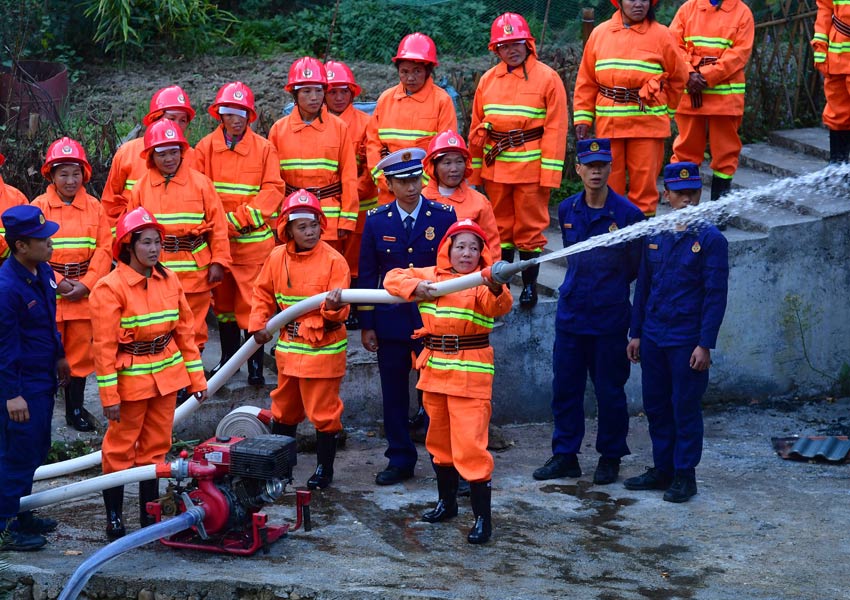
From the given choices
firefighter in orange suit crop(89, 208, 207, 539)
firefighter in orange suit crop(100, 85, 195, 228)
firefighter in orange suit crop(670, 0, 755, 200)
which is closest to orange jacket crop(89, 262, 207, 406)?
firefighter in orange suit crop(89, 208, 207, 539)

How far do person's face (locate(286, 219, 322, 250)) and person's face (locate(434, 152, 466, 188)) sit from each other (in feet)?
3.28

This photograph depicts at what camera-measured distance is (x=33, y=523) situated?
7.89 metres

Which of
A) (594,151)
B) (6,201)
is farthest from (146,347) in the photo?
(594,151)

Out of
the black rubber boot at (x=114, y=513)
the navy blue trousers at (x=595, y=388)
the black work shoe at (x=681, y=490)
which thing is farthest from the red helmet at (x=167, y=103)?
the black work shoe at (x=681, y=490)

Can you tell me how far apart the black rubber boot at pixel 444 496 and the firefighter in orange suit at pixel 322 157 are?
2.36 m

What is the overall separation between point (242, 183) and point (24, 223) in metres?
2.18

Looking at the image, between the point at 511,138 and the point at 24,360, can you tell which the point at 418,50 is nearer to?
the point at 511,138

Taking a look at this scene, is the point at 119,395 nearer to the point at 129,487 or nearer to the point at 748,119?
the point at 129,487

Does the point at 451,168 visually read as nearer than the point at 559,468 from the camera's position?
Yes

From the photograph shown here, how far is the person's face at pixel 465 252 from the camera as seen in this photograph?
7801mm

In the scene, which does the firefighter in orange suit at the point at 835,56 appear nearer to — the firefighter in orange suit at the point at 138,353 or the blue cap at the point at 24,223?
the firefighter in orange suit at the point at 138,353

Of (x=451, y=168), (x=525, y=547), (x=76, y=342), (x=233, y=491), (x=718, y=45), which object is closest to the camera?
(x=233, y=491)

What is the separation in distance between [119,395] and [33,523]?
1014 mm

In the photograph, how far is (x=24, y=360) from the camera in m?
7.60
